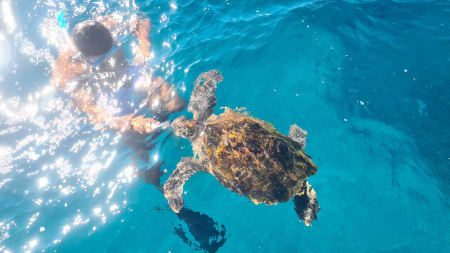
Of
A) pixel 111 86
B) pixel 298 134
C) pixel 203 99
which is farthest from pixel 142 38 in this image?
pixel 298 134

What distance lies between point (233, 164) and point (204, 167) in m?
1.16

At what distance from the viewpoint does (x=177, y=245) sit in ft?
18.3

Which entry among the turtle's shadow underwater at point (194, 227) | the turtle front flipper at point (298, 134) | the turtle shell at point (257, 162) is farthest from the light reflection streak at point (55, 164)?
the turtle front flipper at point (298, 134)

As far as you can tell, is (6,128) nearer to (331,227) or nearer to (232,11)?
(232,11)

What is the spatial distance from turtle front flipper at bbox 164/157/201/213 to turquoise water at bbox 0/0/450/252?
524 millimetres

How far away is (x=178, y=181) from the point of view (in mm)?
5801

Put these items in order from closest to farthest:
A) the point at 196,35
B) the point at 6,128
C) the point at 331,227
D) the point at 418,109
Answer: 1. the point at 331,227
2. the point at 418,109
3. the point at 6,128
4. the point at 196,35

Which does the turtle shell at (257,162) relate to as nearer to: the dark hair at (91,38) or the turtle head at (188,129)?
the turtle head at (188,129)

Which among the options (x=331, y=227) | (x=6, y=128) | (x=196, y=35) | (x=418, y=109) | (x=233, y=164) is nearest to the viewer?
(x=233, y=164)

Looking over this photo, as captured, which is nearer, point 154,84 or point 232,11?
point 154,84

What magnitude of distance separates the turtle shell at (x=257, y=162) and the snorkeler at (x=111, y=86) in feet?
10.1

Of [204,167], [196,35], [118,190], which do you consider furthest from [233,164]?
[196,35]

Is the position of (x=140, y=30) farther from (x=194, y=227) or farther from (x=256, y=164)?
(x=256, y=164)

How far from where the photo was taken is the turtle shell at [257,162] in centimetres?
454
